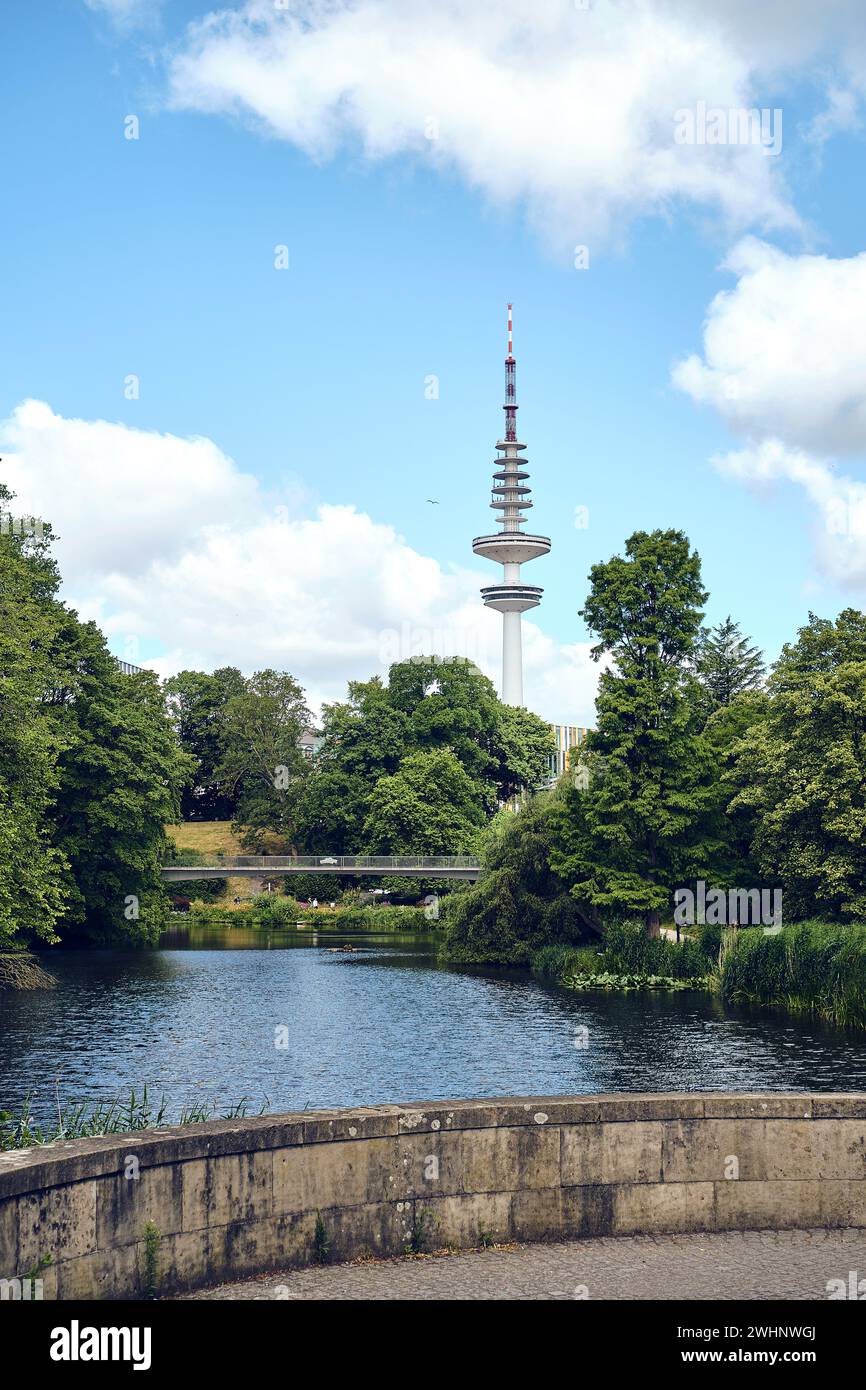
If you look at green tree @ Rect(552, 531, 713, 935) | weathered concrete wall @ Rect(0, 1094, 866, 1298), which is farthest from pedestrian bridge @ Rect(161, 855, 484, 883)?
weathered concrete wall @ Rect(0, 1094, 866, 1298)

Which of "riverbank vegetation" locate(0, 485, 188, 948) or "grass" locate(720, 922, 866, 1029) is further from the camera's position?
"riverbank vegetation" locate(0, 485, 188, 948)

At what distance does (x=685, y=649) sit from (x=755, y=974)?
15.3 metres

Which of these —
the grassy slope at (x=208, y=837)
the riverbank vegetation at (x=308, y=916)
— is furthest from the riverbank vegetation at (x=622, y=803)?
the grassy slope at (x=208, y=837)

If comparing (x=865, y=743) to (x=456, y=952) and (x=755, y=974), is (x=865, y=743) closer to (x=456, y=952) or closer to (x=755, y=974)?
(x=755, y=974)

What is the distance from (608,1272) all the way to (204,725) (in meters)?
148

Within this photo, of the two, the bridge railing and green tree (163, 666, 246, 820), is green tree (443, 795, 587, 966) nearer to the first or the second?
the bridge railing

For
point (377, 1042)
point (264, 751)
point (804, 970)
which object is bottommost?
point (377, 1042)

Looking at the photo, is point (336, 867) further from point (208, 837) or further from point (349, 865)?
point (208, 837)

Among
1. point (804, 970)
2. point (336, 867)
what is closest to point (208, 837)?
point (336, 867)

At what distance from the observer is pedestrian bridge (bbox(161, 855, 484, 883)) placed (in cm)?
9131

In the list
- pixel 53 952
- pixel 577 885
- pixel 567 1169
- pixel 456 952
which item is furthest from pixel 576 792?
pixel 567 1169

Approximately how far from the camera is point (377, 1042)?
39938mm

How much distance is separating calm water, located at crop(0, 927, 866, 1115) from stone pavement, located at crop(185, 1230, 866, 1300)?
19.5 m
